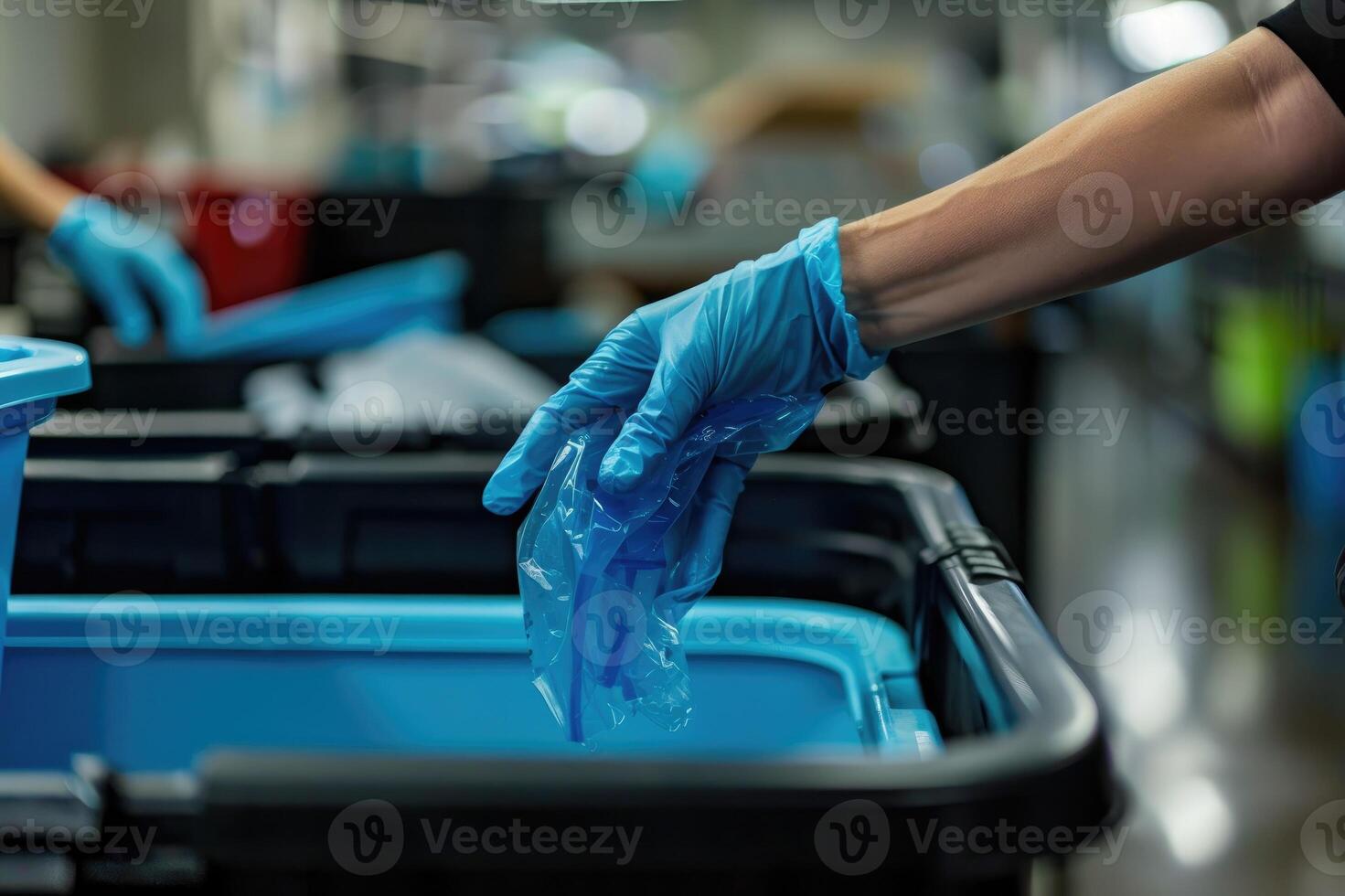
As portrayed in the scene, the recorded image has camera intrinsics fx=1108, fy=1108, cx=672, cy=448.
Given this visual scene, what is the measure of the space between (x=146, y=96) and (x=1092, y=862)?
4.92 m

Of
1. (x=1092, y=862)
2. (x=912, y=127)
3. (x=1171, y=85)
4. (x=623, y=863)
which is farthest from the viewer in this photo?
(x=912, y=127)

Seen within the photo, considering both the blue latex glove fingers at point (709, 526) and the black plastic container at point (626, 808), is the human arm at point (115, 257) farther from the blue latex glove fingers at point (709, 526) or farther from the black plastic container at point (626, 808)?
the black plastic container at point (626, 808)

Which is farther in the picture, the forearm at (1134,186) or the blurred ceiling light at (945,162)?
the blurred ceiling light at (945,162)

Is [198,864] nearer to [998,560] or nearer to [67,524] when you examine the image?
[998,560]

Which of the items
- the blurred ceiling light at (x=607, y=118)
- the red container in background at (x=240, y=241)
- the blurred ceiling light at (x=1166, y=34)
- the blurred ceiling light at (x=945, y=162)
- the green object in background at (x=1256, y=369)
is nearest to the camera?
the red container in background at (x=240, y=241)

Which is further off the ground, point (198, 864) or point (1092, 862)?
point (198, 864)

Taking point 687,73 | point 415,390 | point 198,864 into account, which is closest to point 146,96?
point 415,390

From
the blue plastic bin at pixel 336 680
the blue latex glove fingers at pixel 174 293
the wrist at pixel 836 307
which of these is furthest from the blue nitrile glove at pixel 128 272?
the wrist at pixel 836 307

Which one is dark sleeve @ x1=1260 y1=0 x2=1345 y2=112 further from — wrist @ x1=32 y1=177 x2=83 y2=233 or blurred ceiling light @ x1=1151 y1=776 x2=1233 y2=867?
wrist @ x1=32 y1=177 x2=83 y2=233

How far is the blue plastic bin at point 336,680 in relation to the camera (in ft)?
2.85

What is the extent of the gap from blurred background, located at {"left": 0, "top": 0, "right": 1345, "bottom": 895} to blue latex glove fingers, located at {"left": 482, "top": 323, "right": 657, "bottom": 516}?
29 centimetres

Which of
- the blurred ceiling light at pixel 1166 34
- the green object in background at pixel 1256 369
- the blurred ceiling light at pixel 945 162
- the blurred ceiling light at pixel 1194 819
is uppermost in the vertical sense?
the blurred ceiling light at pixel 1166 34

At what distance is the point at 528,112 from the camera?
10.0m

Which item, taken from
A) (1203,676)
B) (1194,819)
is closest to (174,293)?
(1194,819)
